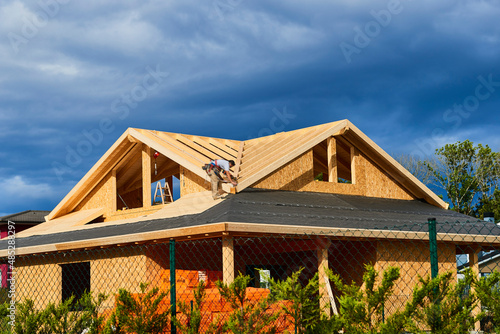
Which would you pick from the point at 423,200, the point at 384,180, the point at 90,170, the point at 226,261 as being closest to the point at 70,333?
the point at 226,261

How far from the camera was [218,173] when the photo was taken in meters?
15.7

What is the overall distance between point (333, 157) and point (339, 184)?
36.7 inches

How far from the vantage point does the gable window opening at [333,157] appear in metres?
18.8

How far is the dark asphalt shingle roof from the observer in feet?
43.6

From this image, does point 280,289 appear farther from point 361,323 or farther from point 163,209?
point 163,209

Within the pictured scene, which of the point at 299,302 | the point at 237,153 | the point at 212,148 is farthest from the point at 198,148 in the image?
the point at 299,302

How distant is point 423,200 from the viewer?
21297 mm

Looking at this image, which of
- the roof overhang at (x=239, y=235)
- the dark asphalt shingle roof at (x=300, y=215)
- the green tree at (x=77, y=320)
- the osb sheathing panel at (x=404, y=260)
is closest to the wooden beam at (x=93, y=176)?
the dark asphalt shingle roof at (x=300, y=215)

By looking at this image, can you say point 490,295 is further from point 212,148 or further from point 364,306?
point 212,148

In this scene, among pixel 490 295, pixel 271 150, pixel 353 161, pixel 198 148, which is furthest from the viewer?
pixel 271 150

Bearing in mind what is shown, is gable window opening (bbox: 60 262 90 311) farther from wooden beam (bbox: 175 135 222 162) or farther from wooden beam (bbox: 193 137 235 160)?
wooden beam (bbox: 193 137 235 160)

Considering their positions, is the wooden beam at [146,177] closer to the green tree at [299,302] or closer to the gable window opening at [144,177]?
the gable window opening at [144,177]

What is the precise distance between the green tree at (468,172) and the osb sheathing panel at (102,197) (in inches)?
1226

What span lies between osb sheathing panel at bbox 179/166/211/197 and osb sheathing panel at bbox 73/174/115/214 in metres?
3.38
